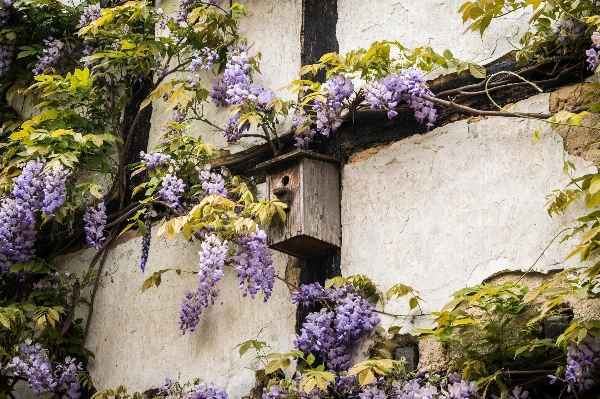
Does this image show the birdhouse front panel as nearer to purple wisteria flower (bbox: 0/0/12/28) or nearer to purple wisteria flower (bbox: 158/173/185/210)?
purple wisteria flower (bbox: 158/173/185/210)

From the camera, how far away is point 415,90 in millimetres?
5191

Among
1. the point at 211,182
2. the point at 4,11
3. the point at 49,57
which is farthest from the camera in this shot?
the point at 4,11

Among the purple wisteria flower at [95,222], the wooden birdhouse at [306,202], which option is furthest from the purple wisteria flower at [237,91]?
the purple wisteria flower at [95,222]

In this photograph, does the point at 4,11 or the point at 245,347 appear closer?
the point at 245,347

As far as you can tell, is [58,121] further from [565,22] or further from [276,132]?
[565,22]

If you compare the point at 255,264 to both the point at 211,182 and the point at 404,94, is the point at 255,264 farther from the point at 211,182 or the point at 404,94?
the point at 404,94

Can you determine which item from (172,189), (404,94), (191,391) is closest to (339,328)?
(191,391)

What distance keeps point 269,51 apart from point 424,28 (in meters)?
0.93

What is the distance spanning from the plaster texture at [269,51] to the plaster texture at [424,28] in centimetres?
28

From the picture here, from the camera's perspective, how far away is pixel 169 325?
6.00 m

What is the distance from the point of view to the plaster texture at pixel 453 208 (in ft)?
15.9

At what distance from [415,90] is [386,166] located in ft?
1.33

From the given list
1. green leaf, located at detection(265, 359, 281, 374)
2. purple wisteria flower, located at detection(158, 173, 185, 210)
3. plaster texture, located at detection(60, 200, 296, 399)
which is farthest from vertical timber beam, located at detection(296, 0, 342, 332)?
purple wisteria flower, located at detection(158, 173, 185, 210)

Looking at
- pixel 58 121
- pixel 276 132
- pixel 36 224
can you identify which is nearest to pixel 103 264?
pixel 36 224
